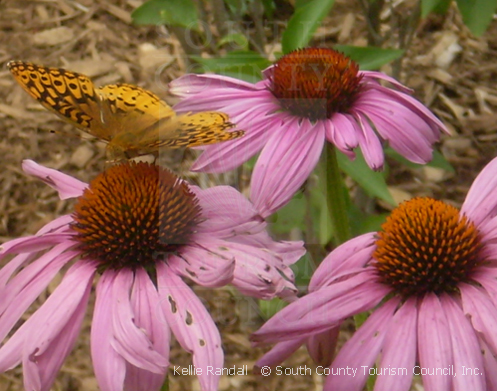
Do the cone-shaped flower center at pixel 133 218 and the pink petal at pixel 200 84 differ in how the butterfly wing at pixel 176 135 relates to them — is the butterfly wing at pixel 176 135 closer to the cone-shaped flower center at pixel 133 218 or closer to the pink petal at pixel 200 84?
the cone-shaped flower center at pixel 133 218

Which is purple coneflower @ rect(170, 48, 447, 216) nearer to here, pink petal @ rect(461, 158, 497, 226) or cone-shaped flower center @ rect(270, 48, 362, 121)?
cone-shaped flower center @ rect(270, 48, 362, 121)

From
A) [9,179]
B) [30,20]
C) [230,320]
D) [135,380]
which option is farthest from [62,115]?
[30,20]

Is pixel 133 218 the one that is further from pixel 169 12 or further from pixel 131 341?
pixel 169 12

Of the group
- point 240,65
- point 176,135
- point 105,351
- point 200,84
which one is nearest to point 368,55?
point 240,65

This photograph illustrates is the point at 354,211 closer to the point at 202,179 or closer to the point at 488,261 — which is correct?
the point at 202,179

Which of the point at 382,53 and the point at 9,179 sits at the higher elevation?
the point at 382,53

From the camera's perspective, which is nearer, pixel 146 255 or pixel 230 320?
pixel 146 255
